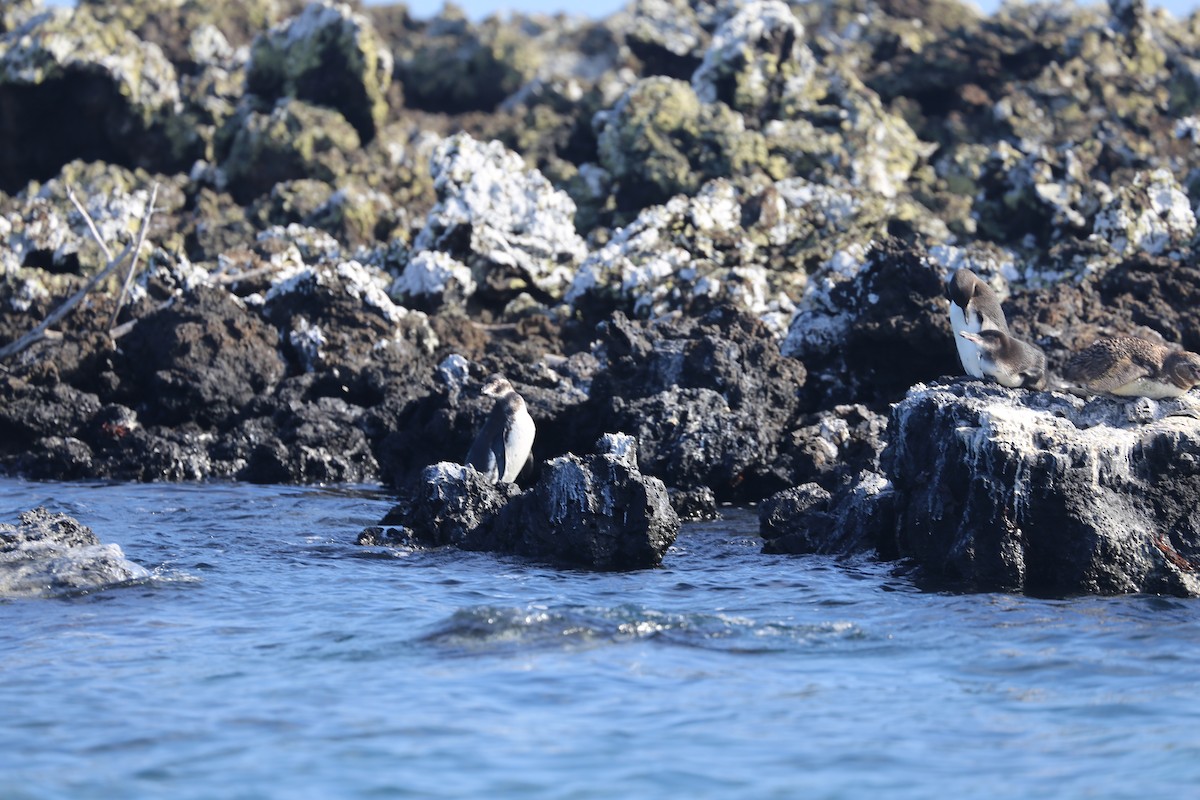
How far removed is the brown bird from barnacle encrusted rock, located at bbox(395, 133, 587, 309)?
1220 centimetres

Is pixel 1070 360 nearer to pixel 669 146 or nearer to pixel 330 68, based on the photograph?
pixel 669 146

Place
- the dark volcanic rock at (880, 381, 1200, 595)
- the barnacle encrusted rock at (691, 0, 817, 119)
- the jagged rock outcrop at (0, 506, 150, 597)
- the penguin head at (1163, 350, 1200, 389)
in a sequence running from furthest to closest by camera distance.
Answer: the barnacle encrusted rock at (691, 0, 817, 119), the penguin head at (1163, 350, 1200, 389), the jagged rock outcrop at (0, 506, 150, 597), the dark volcanic rock at (880, 381, 1200, 595)

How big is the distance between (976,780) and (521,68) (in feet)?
111

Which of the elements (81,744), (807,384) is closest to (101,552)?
(81,744)

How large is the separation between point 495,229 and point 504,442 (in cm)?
890

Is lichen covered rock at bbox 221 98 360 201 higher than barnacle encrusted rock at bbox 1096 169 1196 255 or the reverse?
higher

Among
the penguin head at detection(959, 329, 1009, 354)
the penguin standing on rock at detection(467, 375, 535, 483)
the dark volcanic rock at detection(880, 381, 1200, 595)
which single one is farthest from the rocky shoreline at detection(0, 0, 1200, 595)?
the penguin head at detection(959, 329, 1009, 354)

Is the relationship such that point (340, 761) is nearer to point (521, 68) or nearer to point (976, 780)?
point (976, 780)

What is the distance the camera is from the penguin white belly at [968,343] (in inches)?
452

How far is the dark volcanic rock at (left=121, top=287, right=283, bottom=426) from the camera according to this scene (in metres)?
17.9

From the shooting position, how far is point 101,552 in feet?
34.9

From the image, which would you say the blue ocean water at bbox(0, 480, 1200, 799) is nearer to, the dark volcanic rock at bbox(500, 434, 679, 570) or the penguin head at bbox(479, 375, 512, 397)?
the dark volcanic rock at bbox(500, 434, 679, 570)

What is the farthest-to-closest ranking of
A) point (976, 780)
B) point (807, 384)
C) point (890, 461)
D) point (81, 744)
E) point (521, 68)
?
point (521, 68) < point (807, 384) < point (890, 461) < point (81, 744) < point (976, 780)

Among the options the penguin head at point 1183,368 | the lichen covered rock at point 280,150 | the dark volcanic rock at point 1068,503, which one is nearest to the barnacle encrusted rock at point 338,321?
the lichen covered rock at point 280,150
